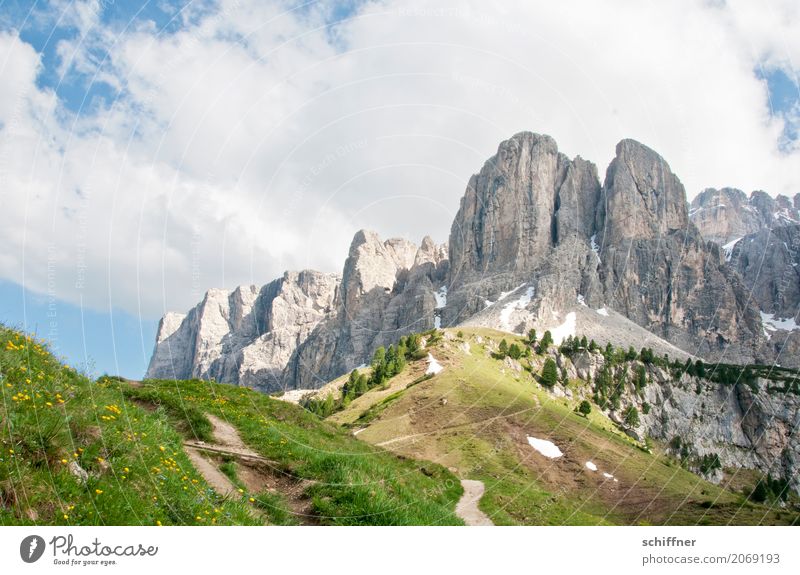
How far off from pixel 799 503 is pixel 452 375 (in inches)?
4144

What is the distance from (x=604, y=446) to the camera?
78.9 meters

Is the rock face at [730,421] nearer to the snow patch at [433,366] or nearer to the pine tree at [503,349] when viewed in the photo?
the pine tree at [503,349]

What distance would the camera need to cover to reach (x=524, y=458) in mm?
65000

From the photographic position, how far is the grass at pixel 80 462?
709 cm

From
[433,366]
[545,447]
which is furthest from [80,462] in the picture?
[433,366]

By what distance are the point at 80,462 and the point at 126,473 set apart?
70 centimetres

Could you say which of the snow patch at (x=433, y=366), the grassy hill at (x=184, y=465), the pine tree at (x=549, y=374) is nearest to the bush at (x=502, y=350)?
the pine tree at (x=549, y=374)

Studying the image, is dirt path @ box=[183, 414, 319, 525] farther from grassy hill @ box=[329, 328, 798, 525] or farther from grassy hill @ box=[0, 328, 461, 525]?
grassy hill @ box=[329, 328, 798, 525]

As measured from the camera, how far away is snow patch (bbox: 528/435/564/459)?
6848 cm

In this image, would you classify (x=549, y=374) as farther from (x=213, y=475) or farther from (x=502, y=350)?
(x=213, y=475)

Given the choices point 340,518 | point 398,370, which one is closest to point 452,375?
point 398,370

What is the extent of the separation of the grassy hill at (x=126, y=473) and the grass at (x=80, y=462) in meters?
0.02

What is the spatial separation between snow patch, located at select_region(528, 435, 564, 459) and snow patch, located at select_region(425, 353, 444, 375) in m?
36.9

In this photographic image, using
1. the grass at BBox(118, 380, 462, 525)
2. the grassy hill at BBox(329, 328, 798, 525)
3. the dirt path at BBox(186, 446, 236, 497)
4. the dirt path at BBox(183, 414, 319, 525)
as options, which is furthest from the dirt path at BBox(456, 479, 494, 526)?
the dirt path at BBox(186, 446, 236, 497)
